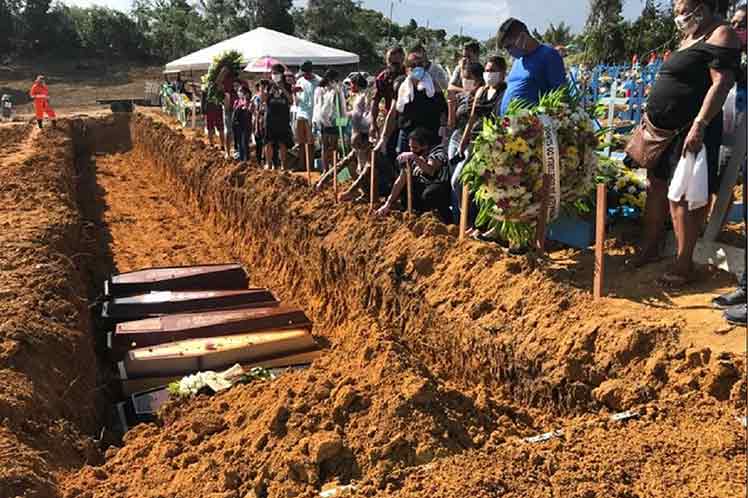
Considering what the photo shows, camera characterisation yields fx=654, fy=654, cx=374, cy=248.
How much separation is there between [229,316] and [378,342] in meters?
3.08

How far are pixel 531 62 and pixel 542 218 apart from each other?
1448mm

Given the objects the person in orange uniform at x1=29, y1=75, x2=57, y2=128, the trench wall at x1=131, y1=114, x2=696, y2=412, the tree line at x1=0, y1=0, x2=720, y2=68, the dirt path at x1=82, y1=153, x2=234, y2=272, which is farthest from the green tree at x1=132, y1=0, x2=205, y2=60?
the trench wall at x1=131, y1=114, x2=696, y2=412

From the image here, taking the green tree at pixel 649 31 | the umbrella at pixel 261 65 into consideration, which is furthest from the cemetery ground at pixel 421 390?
the green tree at pixel 649 31

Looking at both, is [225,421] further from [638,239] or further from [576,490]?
[638,239]

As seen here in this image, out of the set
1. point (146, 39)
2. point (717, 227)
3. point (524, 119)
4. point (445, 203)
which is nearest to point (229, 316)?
point (445, 203)

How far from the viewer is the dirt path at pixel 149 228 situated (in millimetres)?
10375

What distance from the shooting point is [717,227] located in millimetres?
5086

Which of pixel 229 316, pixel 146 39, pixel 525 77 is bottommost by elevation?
pixel 229 316

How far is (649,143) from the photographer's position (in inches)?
194

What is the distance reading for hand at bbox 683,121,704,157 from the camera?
14.4 ft

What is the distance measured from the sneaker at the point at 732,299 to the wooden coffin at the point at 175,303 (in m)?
4.89

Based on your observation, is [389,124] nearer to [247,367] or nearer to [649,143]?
[247,367]

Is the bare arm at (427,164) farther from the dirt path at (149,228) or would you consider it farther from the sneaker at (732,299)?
the dirt path at (149,228)

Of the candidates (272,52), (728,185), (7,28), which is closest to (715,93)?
(728,185)
